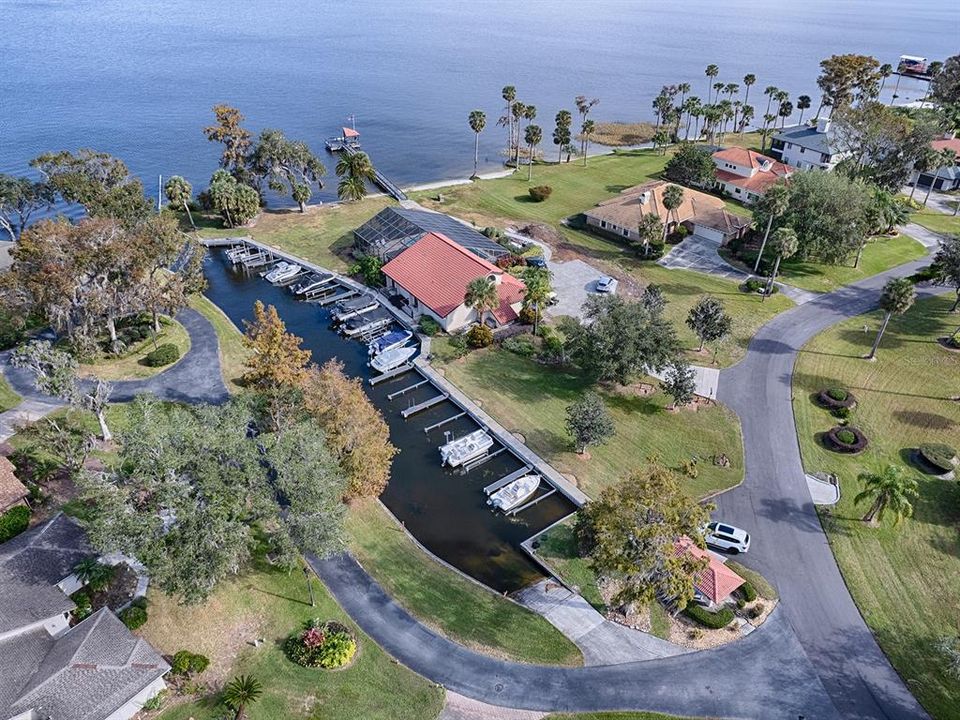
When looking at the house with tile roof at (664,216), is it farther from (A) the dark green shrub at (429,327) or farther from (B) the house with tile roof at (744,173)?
(A) the dark green shrub at (429,327)

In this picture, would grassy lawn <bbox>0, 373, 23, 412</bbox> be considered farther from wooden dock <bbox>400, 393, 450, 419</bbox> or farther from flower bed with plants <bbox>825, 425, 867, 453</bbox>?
flower bed with plants <bbox>825, 425, 867, 453</bbox>

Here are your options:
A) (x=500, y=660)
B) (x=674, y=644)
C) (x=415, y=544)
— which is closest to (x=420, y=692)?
(x=500, y=660)

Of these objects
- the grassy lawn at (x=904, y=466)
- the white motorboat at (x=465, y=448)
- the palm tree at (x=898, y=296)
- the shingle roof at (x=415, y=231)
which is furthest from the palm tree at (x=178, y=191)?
the palm tree at (x=898, y=296)

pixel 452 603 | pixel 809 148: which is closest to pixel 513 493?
pixel 452 603

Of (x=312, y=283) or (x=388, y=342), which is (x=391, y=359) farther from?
(x=312, y=283)

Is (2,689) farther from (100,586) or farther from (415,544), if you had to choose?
(415,544)

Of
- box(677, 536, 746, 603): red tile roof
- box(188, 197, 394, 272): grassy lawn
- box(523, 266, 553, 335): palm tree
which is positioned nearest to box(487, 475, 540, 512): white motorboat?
box(677, 536, 746, 603): red tile roof
